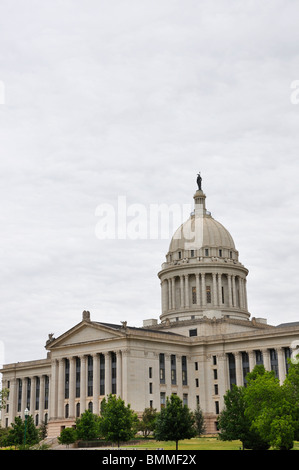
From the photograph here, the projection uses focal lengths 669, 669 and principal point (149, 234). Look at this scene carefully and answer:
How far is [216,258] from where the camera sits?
13300 cm

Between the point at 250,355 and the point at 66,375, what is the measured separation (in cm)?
3347

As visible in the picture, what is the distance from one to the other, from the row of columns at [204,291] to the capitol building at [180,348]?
20cm

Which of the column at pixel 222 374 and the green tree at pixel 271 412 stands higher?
the column at pixel 222 374

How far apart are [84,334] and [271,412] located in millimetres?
61014

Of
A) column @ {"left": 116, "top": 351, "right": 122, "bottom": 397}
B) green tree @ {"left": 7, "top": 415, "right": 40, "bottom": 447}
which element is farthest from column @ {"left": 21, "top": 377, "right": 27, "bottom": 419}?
green tree @ {"left": 7, "top": 415, "right": 40, "bottom": 447}

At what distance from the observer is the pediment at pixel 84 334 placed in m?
113

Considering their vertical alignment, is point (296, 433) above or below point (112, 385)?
below

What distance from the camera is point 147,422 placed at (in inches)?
3898

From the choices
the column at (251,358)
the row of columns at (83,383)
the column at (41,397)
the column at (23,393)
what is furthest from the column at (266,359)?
the column at (23,393)

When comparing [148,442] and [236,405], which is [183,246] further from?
[236,405]

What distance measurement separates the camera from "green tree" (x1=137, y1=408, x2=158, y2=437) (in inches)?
3858

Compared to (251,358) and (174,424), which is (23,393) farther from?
(174,424)

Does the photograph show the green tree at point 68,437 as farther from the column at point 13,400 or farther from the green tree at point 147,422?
the column at point 13,400
